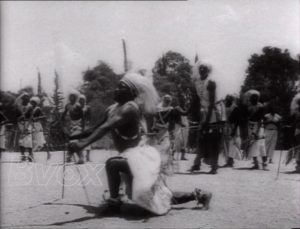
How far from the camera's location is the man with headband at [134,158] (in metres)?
3.27

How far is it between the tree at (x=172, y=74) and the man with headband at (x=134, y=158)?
368 millimetres

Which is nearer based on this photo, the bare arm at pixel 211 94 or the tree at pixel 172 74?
the tree at pixel 172 74

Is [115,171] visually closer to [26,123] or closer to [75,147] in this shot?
[75,147]

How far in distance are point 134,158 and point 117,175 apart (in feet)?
0.65

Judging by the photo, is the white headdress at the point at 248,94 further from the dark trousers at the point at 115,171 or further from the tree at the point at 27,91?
the tree at the point at 27,91

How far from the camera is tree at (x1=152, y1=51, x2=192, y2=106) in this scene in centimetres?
381

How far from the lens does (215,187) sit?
413 centimetres

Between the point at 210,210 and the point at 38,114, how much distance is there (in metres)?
2.84

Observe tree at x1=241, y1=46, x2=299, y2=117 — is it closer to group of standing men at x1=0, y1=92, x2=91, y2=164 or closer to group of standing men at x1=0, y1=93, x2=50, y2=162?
group of standing men at x1=0, y1=92, x2=91, y2=164

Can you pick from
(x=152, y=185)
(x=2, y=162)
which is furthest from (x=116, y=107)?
(x=2, y=162)

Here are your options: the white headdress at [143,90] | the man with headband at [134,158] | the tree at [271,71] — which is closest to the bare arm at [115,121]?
the man with headband at [134,158]

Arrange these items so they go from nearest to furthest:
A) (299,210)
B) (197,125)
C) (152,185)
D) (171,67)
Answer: (152,185) < (299,210) < (171,67) < (197,125)

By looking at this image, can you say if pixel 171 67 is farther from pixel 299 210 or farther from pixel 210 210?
pixel 299 210

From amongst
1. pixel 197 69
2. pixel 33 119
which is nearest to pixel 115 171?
pixel 197 69
